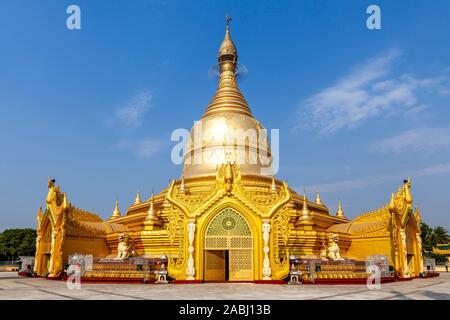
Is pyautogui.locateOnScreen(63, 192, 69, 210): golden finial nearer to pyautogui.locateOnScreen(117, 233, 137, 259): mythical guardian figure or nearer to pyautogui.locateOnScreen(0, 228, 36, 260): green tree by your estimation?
pyautogui.locateOnScreen(117, 233, 137, 259): mythical guardian figure

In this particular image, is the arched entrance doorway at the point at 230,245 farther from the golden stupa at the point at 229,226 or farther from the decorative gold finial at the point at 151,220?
the decorative gold finial at the point at 151,220

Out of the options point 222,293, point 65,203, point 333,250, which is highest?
point 65,203

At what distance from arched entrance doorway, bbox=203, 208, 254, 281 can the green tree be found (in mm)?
43316

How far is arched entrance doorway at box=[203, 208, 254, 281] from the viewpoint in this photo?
2003cm

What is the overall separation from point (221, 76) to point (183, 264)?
86.6 ft

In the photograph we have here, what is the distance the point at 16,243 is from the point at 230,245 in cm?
4737

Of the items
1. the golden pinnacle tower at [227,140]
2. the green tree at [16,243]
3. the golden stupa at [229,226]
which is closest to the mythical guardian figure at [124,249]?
the golden stupa at [229,226]

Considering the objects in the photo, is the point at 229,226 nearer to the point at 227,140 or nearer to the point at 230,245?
the point at 230,245

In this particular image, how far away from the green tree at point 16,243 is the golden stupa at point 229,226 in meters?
24.6

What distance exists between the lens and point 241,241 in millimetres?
20188

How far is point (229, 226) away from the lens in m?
20.5

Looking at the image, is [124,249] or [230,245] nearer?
[230,245]

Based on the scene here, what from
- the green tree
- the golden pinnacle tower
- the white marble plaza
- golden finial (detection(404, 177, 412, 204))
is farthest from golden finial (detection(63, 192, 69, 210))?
the green tree

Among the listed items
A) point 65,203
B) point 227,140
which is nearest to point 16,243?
point 65,203
